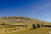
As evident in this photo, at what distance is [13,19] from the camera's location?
13525 centimetres

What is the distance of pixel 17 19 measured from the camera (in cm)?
13338

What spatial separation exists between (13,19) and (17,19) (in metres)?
5.94
